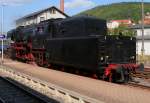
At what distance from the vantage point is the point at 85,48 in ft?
69.1

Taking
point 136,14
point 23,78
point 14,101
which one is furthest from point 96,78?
point 136,14

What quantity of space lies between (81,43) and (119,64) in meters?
2.94

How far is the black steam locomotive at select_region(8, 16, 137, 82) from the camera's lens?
63.8 ft

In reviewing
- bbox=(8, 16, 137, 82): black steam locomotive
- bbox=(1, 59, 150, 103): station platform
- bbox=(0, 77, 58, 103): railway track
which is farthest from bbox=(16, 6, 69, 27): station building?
bbox=(1, 59, 150, 103): station platform

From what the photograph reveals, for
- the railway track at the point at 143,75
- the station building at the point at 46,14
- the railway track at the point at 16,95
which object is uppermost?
the station building at the point at 46,14

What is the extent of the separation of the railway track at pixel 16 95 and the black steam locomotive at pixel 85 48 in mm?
3930

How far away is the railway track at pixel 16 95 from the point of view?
15.0 meters

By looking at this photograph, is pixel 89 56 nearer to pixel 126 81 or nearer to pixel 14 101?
pixel 126 81

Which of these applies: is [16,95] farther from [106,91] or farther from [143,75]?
[143,75]

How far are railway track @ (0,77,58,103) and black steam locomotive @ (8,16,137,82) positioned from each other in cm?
393

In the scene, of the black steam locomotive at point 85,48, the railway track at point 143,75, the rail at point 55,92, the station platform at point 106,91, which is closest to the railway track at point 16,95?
the rail at point 55,92

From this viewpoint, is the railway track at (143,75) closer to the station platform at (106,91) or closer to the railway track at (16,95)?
the station platform at (106,91)

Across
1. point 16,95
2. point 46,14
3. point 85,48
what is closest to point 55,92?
point 16,95

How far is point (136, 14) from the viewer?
654 ft
